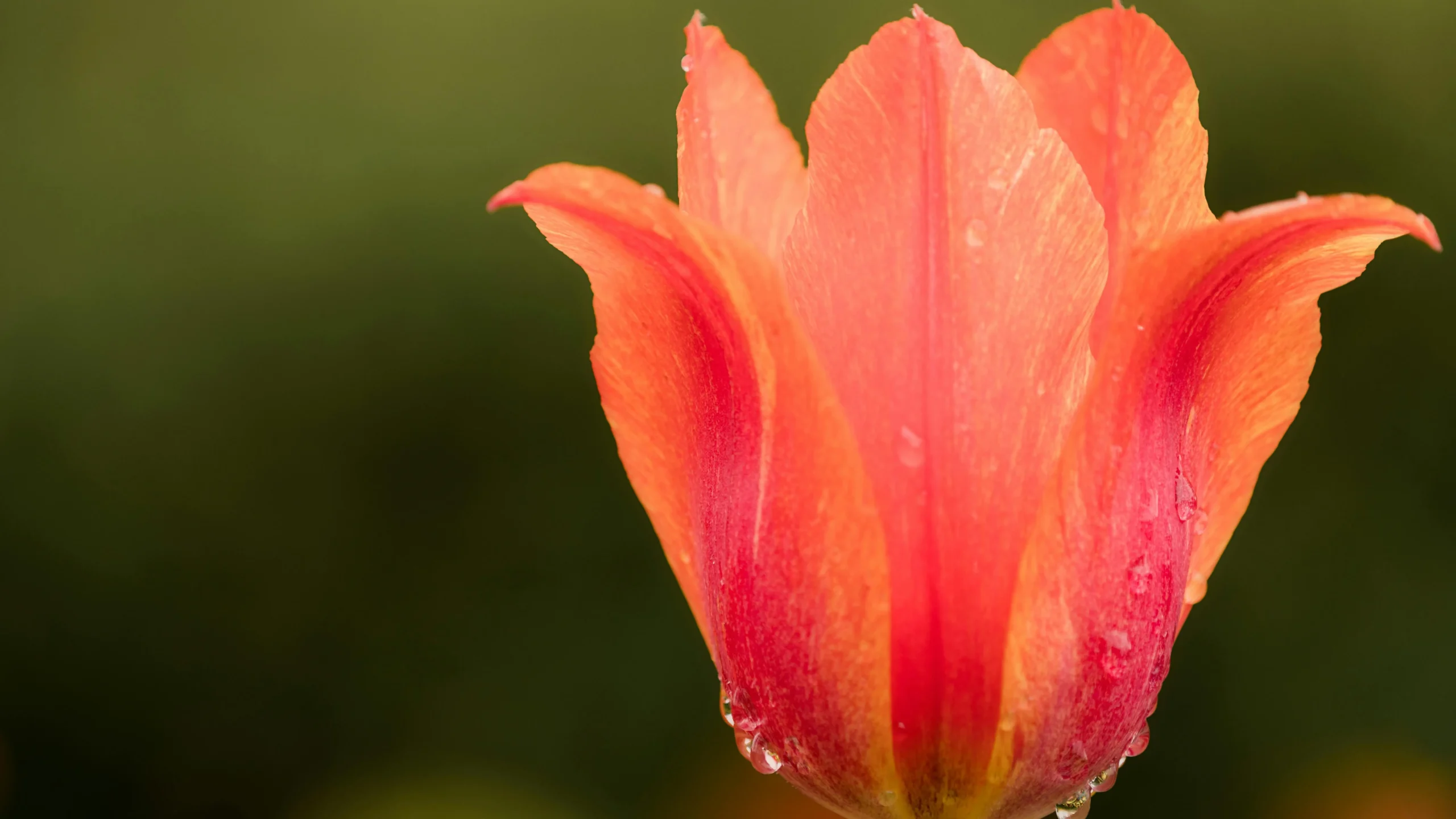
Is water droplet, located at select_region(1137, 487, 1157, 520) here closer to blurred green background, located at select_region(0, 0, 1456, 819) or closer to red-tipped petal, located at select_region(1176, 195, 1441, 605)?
red-tipped petal, located at select_region(1176, 195, 1441, 605)

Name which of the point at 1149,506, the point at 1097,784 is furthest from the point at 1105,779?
the point at 1149,506

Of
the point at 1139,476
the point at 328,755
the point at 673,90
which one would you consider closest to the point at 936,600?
the point at 1139,476

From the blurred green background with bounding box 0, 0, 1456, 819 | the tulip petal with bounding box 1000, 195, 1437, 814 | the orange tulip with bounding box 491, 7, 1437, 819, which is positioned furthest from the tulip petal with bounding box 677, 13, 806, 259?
the blurred green background with bounding box 0, 0, 1456, 819

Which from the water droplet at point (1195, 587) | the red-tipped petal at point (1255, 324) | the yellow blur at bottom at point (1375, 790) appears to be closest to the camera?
the red-tipped petal at point (1255, 324)

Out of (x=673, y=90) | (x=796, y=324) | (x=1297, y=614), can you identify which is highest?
(x=796, y=324)

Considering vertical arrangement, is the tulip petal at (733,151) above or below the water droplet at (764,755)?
above

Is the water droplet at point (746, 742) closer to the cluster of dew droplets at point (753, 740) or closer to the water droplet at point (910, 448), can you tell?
the cluster of dew droplets at point (753, 740)

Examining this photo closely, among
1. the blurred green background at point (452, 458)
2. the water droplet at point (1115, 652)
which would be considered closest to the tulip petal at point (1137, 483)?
the water droplet at point (1115, 652)

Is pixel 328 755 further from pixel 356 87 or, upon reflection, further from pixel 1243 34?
pixel 1243 34
